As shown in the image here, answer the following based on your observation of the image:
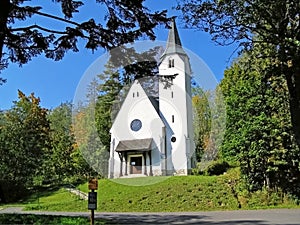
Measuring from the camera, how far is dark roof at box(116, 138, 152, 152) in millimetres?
22109

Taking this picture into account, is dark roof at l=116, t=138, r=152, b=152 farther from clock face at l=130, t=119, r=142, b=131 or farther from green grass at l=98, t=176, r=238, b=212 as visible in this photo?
green grass at l=98, t=176, r=238, b=212

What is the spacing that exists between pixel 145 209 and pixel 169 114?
8.57 meters

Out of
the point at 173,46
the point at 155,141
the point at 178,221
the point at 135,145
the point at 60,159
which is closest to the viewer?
the point at 178,221

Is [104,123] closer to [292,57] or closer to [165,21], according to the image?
[165,21]

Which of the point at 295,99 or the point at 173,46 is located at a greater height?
the point at 173,46

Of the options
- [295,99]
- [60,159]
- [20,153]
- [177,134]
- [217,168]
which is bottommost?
[217,168]

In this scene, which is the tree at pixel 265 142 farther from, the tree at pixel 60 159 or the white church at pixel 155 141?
the tree at pixel 60 159

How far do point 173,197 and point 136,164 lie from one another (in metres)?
7.46

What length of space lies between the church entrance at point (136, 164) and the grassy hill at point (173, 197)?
221 centimetres

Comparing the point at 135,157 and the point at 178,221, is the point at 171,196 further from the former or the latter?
the point at 135,157

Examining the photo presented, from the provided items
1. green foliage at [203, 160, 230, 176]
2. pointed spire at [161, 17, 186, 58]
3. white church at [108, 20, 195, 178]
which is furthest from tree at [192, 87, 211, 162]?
pointed spire at [161, 17, 186, 58]

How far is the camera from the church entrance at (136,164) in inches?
873

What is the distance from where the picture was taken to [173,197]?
15.8 m

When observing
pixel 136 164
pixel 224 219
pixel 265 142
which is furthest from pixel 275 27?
pixel 136 164
